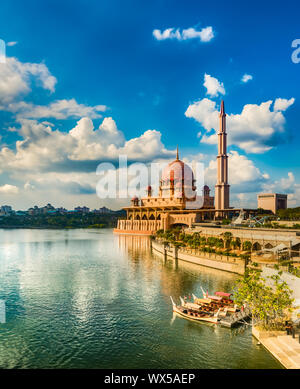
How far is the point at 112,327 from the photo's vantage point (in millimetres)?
21203

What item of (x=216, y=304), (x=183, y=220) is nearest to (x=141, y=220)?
(x=183, y=220)

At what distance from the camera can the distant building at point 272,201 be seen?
85.4m

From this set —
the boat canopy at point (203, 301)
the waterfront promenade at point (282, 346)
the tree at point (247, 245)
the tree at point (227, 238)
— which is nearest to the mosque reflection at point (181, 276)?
the boat canopy at point (203, 301)

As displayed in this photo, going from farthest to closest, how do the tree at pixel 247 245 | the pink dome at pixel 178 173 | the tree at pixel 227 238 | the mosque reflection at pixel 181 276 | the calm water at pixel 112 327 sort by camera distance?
the pink dome at pixel 178 173
the tree at pixel 227 238
the tree at pixel 247 245
the mosque reflection at pixel 181 276
the calm water at pixel 112 327

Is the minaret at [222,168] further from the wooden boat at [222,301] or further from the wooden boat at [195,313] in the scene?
the wooden boat at [195,313]

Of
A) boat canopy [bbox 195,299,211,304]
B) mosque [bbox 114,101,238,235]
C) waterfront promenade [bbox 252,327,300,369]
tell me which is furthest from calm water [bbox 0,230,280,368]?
mosque [bbox 114,101,238,235]

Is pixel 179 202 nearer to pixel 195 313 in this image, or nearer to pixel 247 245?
pixel 247 245

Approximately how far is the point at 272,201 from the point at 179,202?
89.1ft

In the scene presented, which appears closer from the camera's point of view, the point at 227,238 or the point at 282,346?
the point at 282,346

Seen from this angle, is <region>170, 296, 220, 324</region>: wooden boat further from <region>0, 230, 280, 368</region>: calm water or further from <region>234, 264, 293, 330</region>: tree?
<region>234, 264, 293, 330</region>: tree

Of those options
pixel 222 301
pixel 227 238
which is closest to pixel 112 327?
pixel 222 301

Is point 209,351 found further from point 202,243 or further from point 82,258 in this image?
point 82,258

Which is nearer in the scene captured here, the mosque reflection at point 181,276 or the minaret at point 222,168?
the mosque reflection at point 181,276
